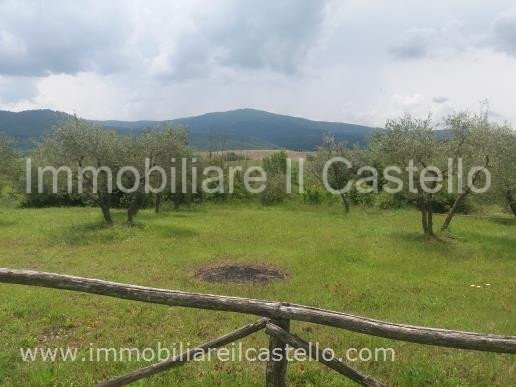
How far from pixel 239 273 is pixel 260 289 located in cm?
245

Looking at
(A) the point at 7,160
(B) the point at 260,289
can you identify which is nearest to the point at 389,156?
(B) the point at 260,289

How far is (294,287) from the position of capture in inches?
610

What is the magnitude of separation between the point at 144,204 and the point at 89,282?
143 feet

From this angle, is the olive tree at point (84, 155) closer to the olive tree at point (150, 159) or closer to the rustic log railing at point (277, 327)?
the olive tree at point (150, 159)

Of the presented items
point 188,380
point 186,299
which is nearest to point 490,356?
point 188,380

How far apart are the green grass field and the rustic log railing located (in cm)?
162

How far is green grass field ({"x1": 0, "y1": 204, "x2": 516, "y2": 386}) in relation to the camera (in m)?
8.31

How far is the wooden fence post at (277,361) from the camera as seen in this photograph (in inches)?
245

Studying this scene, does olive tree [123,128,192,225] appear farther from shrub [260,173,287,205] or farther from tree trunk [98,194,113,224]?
shrub [260,173,287,205]

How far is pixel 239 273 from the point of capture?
1753 cm

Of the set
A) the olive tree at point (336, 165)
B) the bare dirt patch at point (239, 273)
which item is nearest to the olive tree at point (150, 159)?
the bare dirt patch at point (239, 273)

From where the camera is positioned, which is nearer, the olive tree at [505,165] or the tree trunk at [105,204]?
the olive tree at [505,165]

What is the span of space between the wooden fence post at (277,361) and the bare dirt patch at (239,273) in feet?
32.0

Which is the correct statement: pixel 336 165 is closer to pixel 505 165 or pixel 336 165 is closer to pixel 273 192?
pixel 273 192
